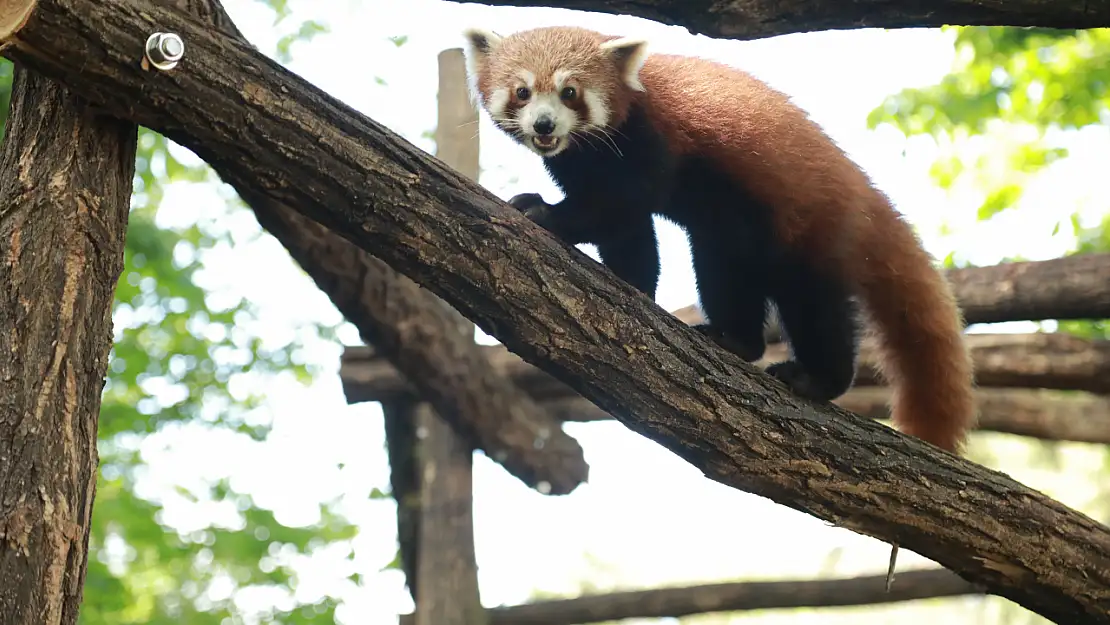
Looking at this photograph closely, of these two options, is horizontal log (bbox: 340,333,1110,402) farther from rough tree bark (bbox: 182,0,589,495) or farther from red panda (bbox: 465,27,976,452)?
red panda (bbox: 465,27,976,452)

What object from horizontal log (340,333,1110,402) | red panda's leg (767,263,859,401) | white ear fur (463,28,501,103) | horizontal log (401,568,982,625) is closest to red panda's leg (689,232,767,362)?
red panda's leg (767,263,859,401)

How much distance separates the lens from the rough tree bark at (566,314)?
7.06ft

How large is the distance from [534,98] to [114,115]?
1214 mm

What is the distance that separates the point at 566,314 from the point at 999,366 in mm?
3120

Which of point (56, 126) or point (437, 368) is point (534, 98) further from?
point (437, 368)

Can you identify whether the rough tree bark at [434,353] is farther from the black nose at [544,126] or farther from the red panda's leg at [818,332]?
the red panda's leg at [818,332]

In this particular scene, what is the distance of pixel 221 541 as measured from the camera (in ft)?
17.2

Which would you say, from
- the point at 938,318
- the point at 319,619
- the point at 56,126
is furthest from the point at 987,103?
the point at 56,126

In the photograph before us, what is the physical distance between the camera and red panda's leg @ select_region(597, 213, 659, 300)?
10.3 feet

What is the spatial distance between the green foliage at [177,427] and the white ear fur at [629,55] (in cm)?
305

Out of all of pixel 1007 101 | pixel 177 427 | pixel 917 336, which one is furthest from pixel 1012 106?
pixel 177 427

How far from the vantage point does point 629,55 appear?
2.99 metres

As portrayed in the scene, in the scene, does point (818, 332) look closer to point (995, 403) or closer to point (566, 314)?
point (566, 314)

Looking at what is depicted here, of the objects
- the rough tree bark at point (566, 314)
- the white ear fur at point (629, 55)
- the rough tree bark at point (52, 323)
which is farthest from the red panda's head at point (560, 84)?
the rough tree bark at point (52, 323)
